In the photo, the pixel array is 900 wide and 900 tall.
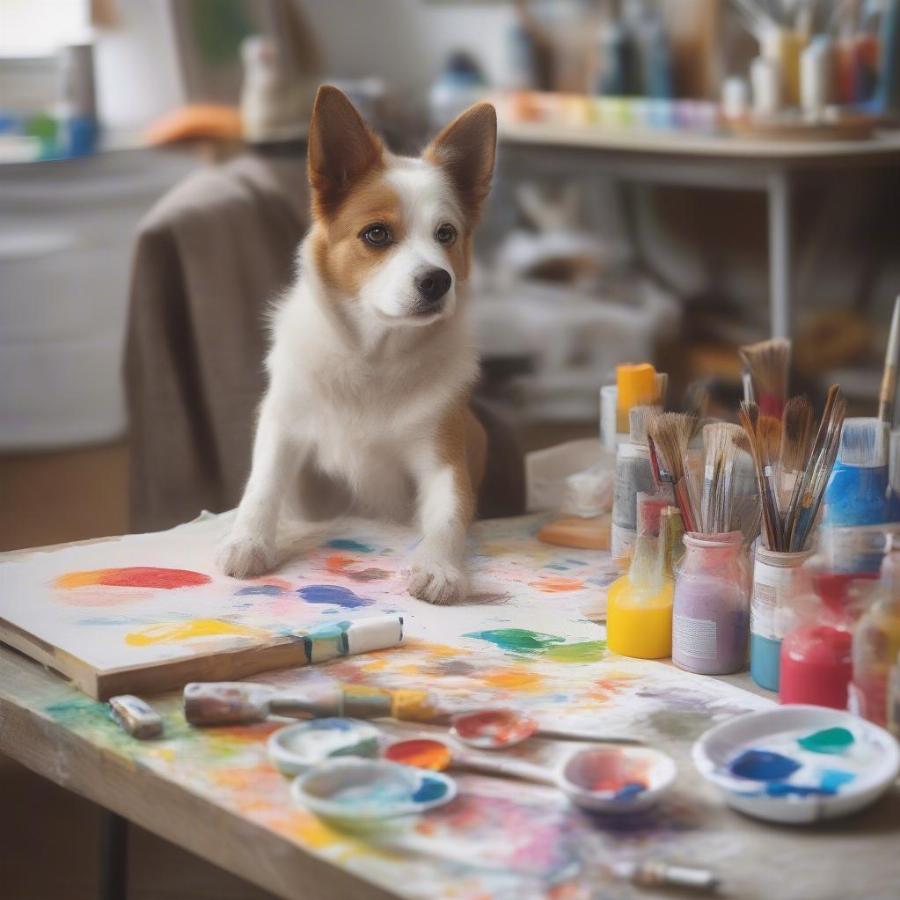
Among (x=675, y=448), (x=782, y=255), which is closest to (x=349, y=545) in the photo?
(x=675, y=448)

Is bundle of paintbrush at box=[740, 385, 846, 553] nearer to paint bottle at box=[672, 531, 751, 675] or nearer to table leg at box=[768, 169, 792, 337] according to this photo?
paint bottle at box=[672, 531, 751, 675]

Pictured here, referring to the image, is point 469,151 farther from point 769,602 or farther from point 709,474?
point 769,602

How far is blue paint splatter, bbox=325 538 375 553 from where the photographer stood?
5.01 ft

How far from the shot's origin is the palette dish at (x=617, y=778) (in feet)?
3.00

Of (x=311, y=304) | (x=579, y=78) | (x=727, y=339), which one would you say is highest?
(x=579, y=78)

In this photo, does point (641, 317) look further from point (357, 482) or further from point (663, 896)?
point (663, 896)

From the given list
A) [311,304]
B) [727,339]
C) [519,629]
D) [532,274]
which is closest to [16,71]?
[532,274]

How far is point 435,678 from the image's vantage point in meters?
1.16

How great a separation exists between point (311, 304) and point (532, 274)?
9.14 feet

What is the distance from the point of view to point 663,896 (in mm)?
837

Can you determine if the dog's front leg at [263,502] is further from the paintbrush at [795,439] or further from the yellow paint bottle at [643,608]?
the paintbrush at [795,439]

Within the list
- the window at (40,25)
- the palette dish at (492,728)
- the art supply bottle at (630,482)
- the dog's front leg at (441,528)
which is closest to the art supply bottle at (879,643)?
the palette dish at (492,728)

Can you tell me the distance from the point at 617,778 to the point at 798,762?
5.0 inches

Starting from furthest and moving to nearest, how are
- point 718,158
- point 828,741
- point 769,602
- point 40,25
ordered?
1. point 40,25
2. point 718,158
3. point 769,602
4. point 828,741
